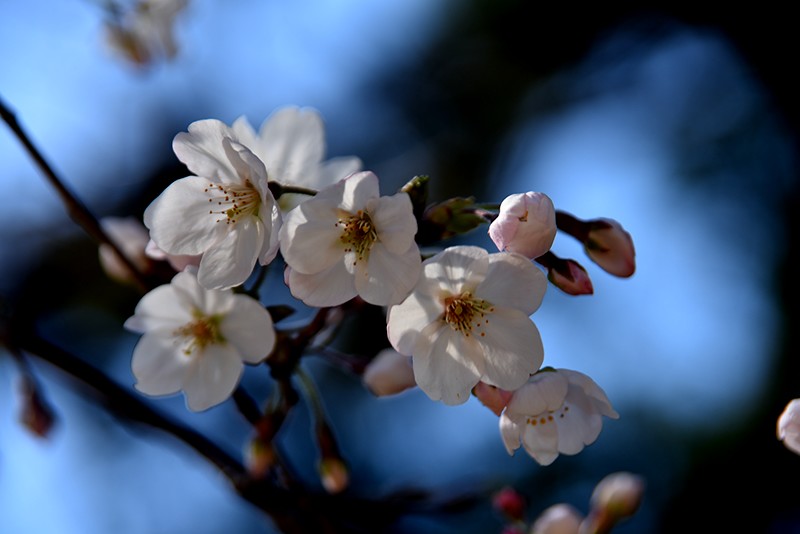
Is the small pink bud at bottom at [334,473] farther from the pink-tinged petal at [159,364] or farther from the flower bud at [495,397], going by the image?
the flower bud at [495,397]

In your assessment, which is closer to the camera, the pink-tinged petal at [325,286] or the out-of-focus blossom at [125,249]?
the pink-tinged petal at [325,286]

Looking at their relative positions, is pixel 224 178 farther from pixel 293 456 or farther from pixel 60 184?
pixel 293 456

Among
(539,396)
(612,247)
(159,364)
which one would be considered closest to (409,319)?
(539,396)

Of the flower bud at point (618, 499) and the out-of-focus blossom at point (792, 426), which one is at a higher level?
the out-of-focus blossom at point (792, 426)

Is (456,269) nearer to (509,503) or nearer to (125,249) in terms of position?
(125,249)

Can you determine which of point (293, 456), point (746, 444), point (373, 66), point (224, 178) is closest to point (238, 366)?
point (224, 178)

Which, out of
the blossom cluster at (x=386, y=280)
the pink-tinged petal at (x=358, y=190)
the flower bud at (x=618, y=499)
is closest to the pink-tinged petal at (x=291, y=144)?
the blossom cluster at (x=386, y=280)

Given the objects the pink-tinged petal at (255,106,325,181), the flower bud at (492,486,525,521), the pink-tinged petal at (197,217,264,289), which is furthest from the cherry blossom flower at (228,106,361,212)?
the flower bud at (492,486,525,521)

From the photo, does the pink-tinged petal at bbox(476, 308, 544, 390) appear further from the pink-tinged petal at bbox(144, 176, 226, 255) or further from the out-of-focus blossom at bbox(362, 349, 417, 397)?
the pink-tinged petal at bbox(144, 176, 226, 255)
